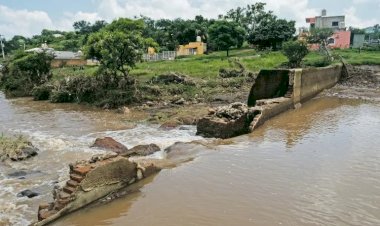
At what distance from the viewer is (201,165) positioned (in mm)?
10445

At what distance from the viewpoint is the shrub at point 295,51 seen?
33.0 metres

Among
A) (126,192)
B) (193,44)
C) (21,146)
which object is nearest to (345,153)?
(126,192)

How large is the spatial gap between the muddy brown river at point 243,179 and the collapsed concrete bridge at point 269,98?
0.60 meters

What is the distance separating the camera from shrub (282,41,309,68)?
33031 mm

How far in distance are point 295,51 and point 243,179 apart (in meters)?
26.1

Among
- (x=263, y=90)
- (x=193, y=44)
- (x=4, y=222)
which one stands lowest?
(x=4, y=222)

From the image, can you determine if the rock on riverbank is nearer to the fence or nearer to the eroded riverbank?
the eroded riverbank

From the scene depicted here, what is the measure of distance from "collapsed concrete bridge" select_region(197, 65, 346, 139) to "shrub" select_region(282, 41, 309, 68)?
3.54 metres

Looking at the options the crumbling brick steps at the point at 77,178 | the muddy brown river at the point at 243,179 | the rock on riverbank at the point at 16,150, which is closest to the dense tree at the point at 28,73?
the muddy brown river at the point at 243,179

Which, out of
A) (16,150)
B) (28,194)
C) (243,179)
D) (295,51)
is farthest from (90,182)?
(295,51)

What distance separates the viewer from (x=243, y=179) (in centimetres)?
932

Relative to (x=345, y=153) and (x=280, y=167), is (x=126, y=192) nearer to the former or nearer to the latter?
(x=280, y=167)

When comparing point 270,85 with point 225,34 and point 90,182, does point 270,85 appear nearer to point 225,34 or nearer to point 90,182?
point 90,182

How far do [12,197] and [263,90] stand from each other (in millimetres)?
13987
